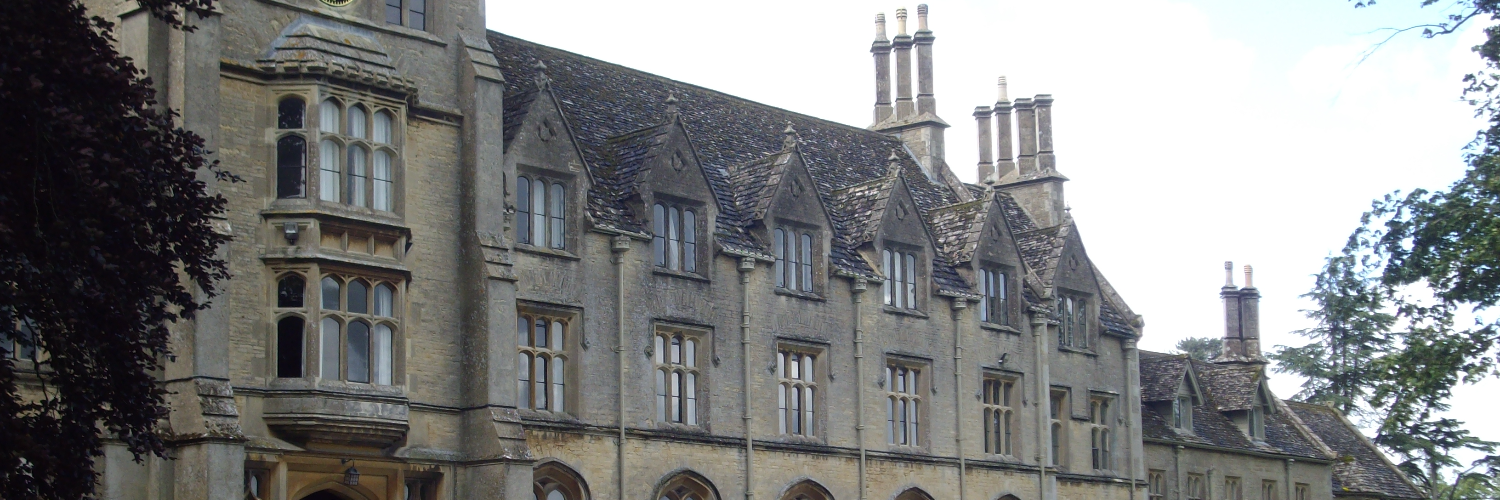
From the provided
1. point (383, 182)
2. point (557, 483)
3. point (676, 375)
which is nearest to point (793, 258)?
point (676, 375)

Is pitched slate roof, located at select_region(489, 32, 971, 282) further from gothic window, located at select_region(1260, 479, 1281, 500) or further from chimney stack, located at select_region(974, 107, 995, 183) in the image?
gothic window, located at select_region(1260, 479, 1281, 500)

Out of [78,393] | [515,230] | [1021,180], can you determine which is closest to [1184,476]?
[1021,180]

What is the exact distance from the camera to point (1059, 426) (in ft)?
136

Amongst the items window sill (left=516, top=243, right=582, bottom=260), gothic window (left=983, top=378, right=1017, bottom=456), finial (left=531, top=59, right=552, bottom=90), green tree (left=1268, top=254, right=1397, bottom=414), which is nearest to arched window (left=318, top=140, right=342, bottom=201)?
window sill (left=516, top=243, right=582, bottom=260)

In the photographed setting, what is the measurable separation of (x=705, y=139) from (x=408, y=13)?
10018 millimetres

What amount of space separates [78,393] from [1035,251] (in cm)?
2820

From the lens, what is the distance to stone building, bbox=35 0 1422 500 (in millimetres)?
25031

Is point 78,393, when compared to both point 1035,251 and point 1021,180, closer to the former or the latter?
point 1035,251

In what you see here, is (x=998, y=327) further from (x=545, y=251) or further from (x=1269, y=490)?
(x=1269, y=490)

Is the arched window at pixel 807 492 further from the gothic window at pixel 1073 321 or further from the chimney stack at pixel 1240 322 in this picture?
the chimney stack at pixel 1240 322

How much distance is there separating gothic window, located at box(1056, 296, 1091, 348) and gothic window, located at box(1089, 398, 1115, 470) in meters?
1.38

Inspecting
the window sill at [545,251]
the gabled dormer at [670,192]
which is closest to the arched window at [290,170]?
the window sill at [545,251]

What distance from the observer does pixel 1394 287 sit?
29.4 metres

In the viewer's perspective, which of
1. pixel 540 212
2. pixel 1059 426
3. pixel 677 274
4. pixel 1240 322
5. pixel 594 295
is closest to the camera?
pixel 540 212
